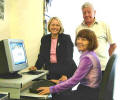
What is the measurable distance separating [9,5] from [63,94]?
1.71m

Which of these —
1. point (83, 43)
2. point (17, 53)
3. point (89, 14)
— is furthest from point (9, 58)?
point (89, 14)

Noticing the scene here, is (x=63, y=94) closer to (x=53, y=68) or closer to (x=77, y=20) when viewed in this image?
(x=53, y=68)

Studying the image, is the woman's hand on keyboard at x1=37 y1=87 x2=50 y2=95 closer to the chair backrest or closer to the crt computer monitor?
the crt computer monitor

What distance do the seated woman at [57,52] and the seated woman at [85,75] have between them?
2.26 ft

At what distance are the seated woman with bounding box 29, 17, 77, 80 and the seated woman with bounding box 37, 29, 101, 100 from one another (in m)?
0.69

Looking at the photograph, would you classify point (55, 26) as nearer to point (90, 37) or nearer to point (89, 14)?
point (89, 14)

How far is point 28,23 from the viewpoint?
2.96 m

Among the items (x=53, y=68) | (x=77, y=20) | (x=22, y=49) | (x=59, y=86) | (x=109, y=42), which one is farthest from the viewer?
(x=77, y=20)

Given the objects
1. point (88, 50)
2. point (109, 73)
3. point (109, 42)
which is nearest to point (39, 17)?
point (109, 42)

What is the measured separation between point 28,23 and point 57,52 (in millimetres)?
775

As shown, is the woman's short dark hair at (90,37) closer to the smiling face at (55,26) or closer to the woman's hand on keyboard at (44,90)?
the woman's hand on keyboard at (44,90)

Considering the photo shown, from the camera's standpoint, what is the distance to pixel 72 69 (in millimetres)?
2584

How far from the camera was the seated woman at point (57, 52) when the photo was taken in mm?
2451

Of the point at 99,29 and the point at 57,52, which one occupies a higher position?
the point at 99,29
